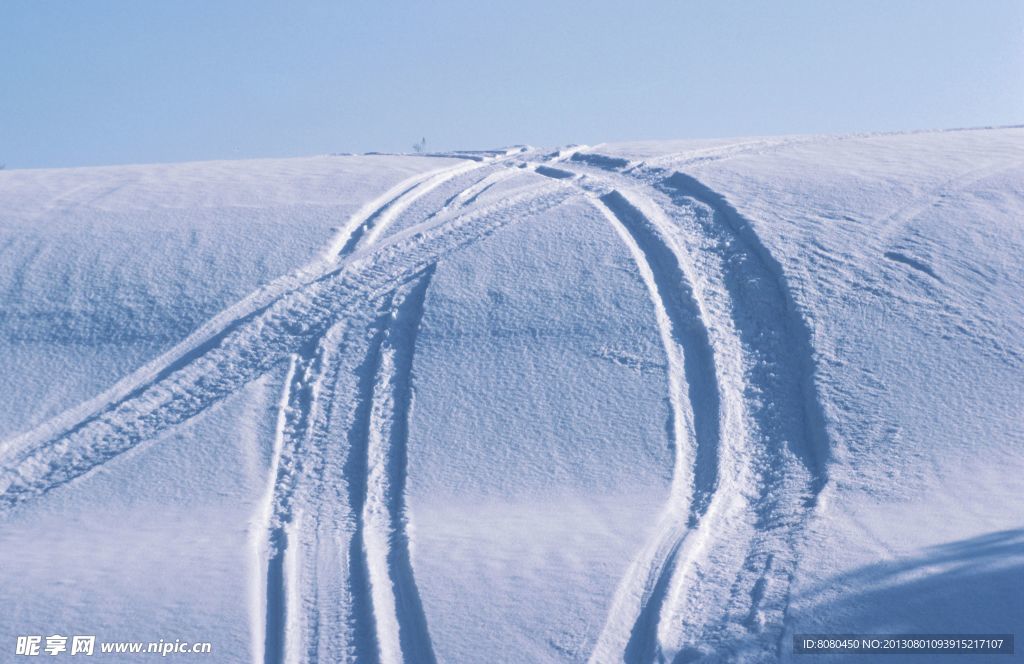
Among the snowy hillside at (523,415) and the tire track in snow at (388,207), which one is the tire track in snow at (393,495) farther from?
the tire track in snow at (388,207)

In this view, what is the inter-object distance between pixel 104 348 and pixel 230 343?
3.53 feet

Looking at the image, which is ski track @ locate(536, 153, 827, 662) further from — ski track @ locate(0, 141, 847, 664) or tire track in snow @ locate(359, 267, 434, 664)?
tire track in snow @ locate(359, 267, 434, 664)

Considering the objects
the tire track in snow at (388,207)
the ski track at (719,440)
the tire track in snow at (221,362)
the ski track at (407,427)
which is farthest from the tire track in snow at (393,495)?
the tire track in snow at (388,207)

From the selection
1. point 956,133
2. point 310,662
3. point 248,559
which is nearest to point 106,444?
point 248,559

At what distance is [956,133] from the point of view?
12.9m

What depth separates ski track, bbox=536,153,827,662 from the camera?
4.29m

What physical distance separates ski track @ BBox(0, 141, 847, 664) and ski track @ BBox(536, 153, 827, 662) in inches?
0.5

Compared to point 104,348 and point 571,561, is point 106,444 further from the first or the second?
point 571,561

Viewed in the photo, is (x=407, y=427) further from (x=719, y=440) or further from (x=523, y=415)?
(x=719, y=440)

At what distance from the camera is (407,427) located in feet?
20.5

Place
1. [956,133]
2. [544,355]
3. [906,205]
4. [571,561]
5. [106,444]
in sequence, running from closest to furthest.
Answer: [571,561] → [106,444] → [544,355] → [906,205] → [956,133]

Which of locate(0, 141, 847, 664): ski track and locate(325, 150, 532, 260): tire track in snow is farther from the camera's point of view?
locate(325, 150, 532, 260): tire track in snow

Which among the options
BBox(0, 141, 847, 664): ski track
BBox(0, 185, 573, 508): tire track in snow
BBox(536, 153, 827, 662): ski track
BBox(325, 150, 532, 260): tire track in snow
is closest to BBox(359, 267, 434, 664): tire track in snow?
BBox(0, 141, 847, 664): ski track

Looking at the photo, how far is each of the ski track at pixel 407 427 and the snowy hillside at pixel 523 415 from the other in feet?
0.08
